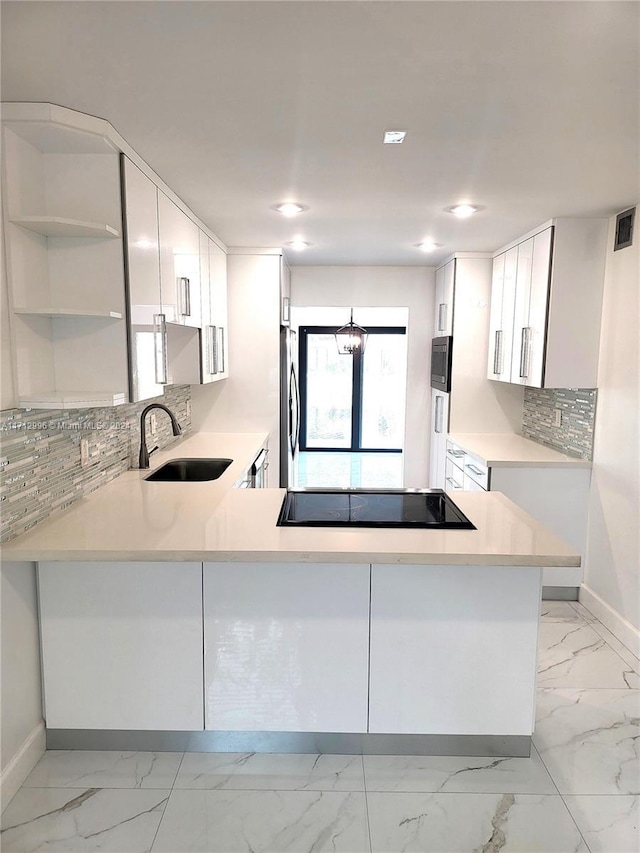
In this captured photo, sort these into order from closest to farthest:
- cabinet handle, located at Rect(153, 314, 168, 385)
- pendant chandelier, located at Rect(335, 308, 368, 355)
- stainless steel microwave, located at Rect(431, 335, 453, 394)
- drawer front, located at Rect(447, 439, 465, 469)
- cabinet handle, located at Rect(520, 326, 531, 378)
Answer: cabinet handle, located at Rect(153, 314, 168, 385), cabinet handle, located at Rect(520, 326, 531, 378), drawer front, located at Rect(447, 439, 465, 469), stainless steel microwave, located at Rect(431, 335, 453, 394), pendant chandelier, located at Rect(335, 308, 368, 355)

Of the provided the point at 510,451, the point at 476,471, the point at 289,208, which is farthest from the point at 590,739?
the point at 289,208

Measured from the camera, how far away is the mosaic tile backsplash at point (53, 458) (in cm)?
190

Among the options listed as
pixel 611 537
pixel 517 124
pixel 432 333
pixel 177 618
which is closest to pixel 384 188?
pixel 517 124

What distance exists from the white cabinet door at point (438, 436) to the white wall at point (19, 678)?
3.45 metres

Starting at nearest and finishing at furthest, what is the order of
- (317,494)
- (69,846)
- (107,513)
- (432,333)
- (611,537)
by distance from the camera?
(69,846), (107,513), (317,494), (611,537), (432,333)

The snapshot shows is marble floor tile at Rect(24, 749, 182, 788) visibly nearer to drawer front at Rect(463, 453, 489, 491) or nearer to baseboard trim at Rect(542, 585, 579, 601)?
drawer front at Rect(463, 453, 489, 491)

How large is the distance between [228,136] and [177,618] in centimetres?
177

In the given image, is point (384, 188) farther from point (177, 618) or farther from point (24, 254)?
point (177, 618)

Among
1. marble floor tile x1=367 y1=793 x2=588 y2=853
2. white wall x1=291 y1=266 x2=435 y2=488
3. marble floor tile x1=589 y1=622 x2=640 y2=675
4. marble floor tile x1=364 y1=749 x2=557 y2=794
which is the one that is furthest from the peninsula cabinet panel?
white wall x1=291 y1=266 x2=435 y2=488

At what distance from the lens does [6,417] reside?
6.11 feet

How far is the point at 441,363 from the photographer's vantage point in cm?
470

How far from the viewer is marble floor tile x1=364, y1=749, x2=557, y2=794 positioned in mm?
1939

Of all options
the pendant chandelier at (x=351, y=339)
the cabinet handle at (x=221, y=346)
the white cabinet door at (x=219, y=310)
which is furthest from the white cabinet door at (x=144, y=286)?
the pendant chandelier at (x=351, y=339)

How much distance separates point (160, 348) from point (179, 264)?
1.95 feet
